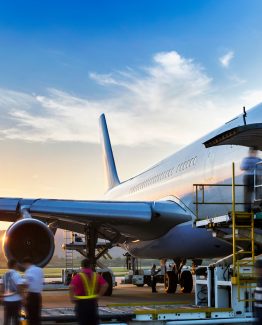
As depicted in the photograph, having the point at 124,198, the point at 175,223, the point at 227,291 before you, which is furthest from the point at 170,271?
the point at 227,291

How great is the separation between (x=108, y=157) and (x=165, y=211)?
15.3 meters

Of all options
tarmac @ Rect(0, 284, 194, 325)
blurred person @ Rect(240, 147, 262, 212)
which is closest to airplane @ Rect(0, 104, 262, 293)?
blurred person @ Rect(240, 147, 262, 212)

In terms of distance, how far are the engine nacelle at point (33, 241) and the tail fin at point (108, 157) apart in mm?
15126

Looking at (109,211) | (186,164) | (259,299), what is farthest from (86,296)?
(186,164)

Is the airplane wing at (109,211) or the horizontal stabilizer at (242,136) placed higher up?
the horizontal stabilizer at (242,136)

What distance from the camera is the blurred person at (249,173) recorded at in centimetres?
1046

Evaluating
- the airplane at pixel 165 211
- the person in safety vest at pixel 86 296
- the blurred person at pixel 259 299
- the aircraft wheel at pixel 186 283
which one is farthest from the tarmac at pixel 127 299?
the blurred person at pixel 259 299

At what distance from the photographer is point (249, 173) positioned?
10781 millimetres

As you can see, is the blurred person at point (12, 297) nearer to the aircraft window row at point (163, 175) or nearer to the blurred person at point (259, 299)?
the blurred person at point (259, 299)

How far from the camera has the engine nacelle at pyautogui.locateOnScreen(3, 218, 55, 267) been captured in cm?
1251

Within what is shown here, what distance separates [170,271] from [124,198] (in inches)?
159

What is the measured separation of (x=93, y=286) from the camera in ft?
22.1

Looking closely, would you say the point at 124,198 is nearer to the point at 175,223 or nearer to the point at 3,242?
the point at 175,223

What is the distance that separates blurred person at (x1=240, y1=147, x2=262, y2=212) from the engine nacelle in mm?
4244
